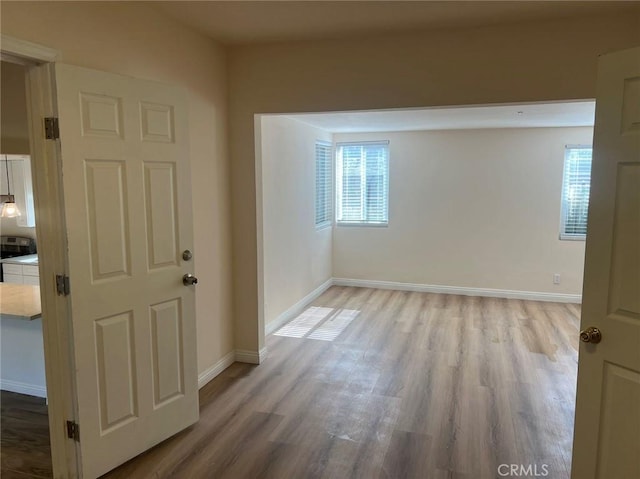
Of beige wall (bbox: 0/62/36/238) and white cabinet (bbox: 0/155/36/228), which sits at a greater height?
beige wall (bbox: 0/62/36/238)

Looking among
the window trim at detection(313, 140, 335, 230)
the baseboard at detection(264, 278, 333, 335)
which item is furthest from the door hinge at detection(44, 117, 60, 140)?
the window trim at detection(313, 140, 335, 230)

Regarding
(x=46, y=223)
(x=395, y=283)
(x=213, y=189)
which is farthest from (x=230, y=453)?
(x=395, y=283)

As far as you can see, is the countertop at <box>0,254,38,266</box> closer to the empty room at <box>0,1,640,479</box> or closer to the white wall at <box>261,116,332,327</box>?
the empty room at <box>0,1,640,479</box>

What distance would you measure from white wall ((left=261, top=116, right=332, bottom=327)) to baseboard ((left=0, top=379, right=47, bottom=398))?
6.48 ft

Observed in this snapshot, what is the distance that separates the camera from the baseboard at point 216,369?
11.0 feet

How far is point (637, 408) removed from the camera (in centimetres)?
167

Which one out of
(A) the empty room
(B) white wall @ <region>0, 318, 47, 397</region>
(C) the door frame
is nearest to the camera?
(A) the empty room

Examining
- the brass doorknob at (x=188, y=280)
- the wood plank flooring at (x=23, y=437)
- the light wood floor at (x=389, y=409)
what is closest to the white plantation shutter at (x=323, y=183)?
the light wood floor at (x=389, y=409)

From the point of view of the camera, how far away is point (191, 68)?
3.05 m

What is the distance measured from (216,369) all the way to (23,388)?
137cm

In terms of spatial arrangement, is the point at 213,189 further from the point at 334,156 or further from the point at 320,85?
the point at 334,156

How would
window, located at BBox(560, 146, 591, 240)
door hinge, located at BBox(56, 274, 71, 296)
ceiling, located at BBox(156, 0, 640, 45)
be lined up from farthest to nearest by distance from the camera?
1. window, located at BBox(560, 146, 591, 240)
2. ceiling, located at BBox(156, 0, 640, 45)
3. door hinge, located at BBox(56, 274, 71, 296)

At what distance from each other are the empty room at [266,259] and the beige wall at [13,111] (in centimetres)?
10

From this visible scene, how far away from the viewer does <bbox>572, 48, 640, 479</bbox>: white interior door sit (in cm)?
166
